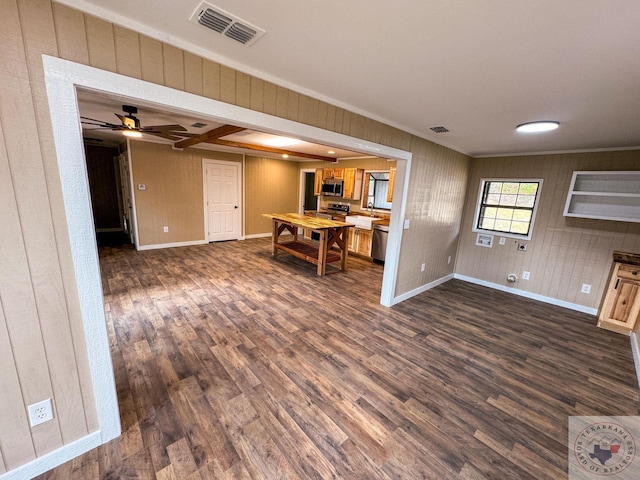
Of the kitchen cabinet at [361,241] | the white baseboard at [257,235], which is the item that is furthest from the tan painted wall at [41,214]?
the white baseboard at [257,235]

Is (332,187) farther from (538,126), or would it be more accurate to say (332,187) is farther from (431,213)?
(538,126)

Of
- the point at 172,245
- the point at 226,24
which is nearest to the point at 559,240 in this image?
the point at 226,24

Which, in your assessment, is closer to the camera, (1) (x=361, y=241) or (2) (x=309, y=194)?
(1) (x=361, y=241)

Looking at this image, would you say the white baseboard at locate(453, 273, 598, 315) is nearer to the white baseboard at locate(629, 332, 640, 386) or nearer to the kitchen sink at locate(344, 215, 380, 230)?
the white baseboard at locate(629, 332, 640, 386)

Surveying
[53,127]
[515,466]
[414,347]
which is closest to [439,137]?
[414,347]

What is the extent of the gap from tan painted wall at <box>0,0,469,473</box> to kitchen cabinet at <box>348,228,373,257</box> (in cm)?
437

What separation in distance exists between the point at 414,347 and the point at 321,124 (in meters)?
2.44

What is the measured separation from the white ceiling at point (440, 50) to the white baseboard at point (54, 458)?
2.32 metres

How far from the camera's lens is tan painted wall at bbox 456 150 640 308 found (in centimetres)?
344

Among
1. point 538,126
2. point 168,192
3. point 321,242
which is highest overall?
point 538,126

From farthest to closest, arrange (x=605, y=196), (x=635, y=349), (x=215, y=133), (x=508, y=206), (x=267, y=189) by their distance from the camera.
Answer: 1. (x=267, y=189)
2. (x=508, y=206)
3. (x=215, y=133)
4. (x=605, y=196)
5. (x=635, y=349)

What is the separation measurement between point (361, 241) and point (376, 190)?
4.56 feet

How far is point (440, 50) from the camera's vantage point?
4.53 feet

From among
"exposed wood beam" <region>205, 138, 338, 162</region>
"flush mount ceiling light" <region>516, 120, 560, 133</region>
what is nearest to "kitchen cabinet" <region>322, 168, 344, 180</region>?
"exposed wood beam" <region>205, 138, 338, 162</region>
